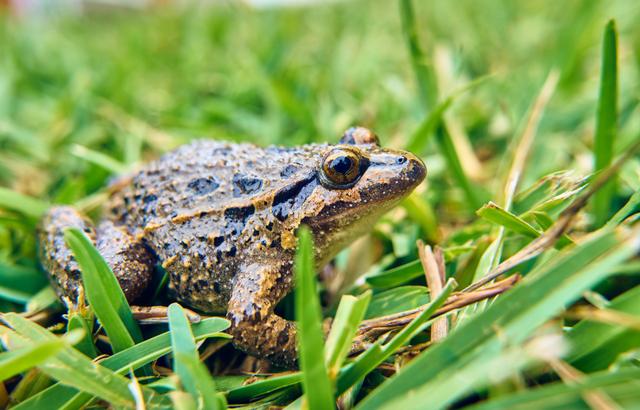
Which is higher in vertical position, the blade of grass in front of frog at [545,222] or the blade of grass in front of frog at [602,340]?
the blade of grass in front of frog at [545,222]

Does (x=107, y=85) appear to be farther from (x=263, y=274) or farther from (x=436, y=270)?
(x=436, y=270)

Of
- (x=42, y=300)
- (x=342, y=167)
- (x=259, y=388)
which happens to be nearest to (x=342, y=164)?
(x=342, y=167)

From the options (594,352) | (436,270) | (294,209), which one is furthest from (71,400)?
(594,352)

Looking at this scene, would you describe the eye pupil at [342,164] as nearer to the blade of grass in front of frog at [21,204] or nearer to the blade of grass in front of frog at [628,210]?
the blade of grass in front of frog at [628,210]

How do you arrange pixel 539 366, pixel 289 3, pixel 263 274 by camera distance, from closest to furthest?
pixel 539 366
pixel 263 274
pixel 289 3

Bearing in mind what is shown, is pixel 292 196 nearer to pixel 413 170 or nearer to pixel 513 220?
pixel 413 170

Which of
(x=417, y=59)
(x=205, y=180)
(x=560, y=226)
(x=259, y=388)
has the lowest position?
(x=259, y=388)

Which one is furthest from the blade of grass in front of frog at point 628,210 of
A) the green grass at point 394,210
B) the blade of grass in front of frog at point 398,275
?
the blade of grass in front of frog at point 398,275
